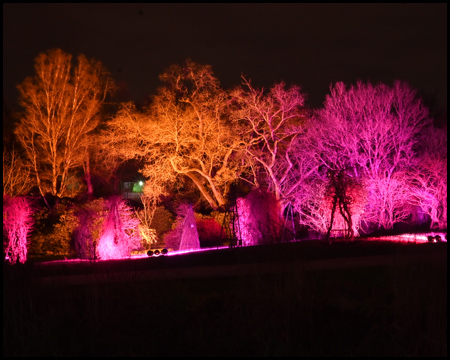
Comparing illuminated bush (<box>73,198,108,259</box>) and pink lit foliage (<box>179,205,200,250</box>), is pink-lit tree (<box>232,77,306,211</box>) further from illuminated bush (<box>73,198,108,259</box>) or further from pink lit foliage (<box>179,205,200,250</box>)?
illuminated bush (<box>73,198,108,259</box>)

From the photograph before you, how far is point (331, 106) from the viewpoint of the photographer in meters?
22.4

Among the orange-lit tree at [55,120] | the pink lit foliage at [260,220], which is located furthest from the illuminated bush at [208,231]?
the orange-lit tree at [55,120]

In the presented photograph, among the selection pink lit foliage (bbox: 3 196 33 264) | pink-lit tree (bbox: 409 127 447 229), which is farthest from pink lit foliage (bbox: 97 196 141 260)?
pink-lit tree (bbox: 409 127 447 229)

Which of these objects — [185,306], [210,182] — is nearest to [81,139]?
[210,182]

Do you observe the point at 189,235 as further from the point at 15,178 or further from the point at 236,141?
the point at 15,178

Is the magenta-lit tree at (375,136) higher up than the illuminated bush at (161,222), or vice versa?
the magenta-lit tree at (375,136)

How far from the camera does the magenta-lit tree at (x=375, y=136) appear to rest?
20.4 m

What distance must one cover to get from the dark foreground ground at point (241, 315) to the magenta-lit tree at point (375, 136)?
13170 mm

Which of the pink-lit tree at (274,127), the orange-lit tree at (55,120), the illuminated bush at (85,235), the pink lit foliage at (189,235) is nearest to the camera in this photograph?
the illuminated bush at (85,235)

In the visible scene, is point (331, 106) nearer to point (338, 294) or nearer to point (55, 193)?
point (55, 193)

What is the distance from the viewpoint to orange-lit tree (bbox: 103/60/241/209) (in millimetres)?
22922

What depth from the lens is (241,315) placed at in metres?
7.00

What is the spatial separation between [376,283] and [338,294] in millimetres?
885

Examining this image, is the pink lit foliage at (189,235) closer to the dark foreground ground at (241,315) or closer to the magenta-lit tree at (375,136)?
the magenta-lit tree at (375,136)
